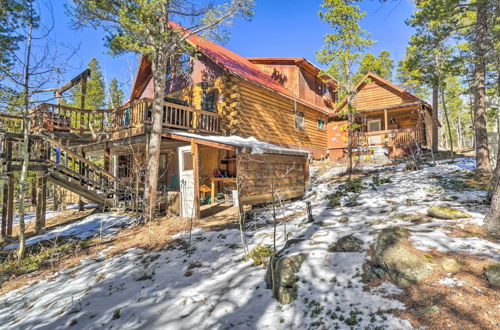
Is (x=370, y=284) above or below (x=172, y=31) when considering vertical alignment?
below

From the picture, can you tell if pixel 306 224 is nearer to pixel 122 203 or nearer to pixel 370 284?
pixel 370 284

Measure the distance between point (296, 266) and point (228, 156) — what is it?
10.4 meters

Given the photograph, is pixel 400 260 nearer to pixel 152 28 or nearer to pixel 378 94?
pixel 152 28

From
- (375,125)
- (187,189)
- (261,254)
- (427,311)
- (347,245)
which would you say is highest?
(375,125)

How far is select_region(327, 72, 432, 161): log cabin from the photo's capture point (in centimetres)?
1809

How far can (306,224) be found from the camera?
7398 millimetres

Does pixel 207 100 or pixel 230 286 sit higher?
pixel 207 100

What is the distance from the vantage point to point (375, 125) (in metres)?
22.3

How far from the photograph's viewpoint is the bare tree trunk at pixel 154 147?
33.1 feet

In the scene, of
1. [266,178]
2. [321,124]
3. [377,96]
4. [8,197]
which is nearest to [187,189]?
[266,178]

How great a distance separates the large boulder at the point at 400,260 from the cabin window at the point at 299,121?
46.8 ft

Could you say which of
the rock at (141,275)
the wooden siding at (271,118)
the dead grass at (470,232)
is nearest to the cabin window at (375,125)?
the wooden siding at (271,118)

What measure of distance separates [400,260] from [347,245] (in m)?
1.15

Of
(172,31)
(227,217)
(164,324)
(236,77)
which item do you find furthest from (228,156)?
(164,324)
